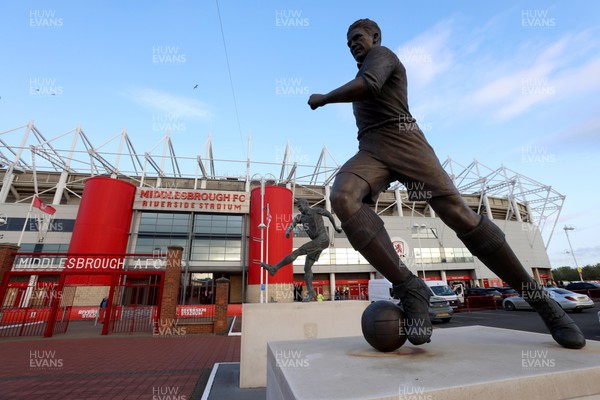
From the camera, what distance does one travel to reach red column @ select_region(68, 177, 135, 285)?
2180 centimetres

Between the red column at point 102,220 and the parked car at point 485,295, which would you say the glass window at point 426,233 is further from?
the red column at point 102,220

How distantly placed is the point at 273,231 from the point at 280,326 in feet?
64.8

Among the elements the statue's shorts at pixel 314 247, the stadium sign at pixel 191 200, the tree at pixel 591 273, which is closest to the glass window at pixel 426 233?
the stadium sign at pixel 191 200

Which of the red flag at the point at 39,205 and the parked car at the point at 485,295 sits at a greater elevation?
the red flag at the point at 39,205

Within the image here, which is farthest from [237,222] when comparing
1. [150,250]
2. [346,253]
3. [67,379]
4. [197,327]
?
[67,379]

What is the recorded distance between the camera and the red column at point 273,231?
2364 cm

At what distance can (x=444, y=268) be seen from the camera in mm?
32281

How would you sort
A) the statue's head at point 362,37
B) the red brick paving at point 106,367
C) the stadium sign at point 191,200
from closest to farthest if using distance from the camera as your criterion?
1. the statue's head at point 362,37
2. the red brick paving at point 106,367
3. the stadium sign at point 191,200

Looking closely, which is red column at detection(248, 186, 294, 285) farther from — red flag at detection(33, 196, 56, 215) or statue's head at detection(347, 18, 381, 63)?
statue's head at detection(347, 18, 381, 63)

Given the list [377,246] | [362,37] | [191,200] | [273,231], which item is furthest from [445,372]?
[191,200]

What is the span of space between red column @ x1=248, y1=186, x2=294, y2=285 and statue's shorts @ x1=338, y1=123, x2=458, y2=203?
69.5 ft

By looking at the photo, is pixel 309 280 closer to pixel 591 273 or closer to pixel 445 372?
pixel 445 372

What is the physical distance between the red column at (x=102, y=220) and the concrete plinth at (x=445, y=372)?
2445cm

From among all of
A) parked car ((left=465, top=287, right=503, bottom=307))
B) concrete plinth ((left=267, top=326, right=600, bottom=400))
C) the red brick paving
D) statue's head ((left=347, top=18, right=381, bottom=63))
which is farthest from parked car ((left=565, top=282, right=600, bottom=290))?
statue's head ((left=347, top=18, right=381, bottom=63))
